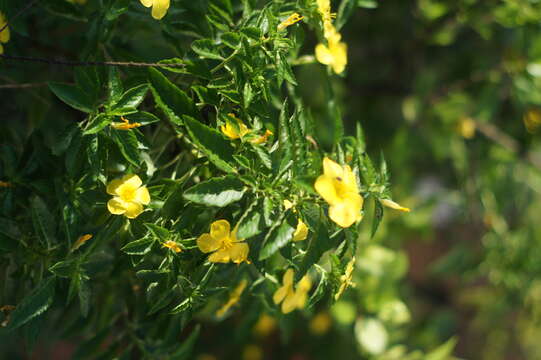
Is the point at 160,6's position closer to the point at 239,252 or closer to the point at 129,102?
the point at 129,102

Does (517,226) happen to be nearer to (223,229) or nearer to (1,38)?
(223,229)

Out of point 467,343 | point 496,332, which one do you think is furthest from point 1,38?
point 467,343

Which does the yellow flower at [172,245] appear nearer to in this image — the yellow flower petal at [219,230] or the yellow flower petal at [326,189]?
the yellow flower petal at [219,230]

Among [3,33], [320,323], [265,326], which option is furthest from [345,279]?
[265,326]

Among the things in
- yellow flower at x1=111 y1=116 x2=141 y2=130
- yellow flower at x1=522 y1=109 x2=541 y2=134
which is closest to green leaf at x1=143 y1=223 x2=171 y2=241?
yellow flower at x1=111 y1=116 x2=141 y2=130

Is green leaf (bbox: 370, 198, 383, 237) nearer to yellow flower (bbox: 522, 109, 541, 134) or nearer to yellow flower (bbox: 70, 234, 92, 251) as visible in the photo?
yellow flower (bbox: 70, 234, 92, 251)

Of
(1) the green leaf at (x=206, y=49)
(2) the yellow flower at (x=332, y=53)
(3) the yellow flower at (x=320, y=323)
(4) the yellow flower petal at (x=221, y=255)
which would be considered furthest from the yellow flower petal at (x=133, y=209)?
(3) the yellow flower at (x=320, y=323)
